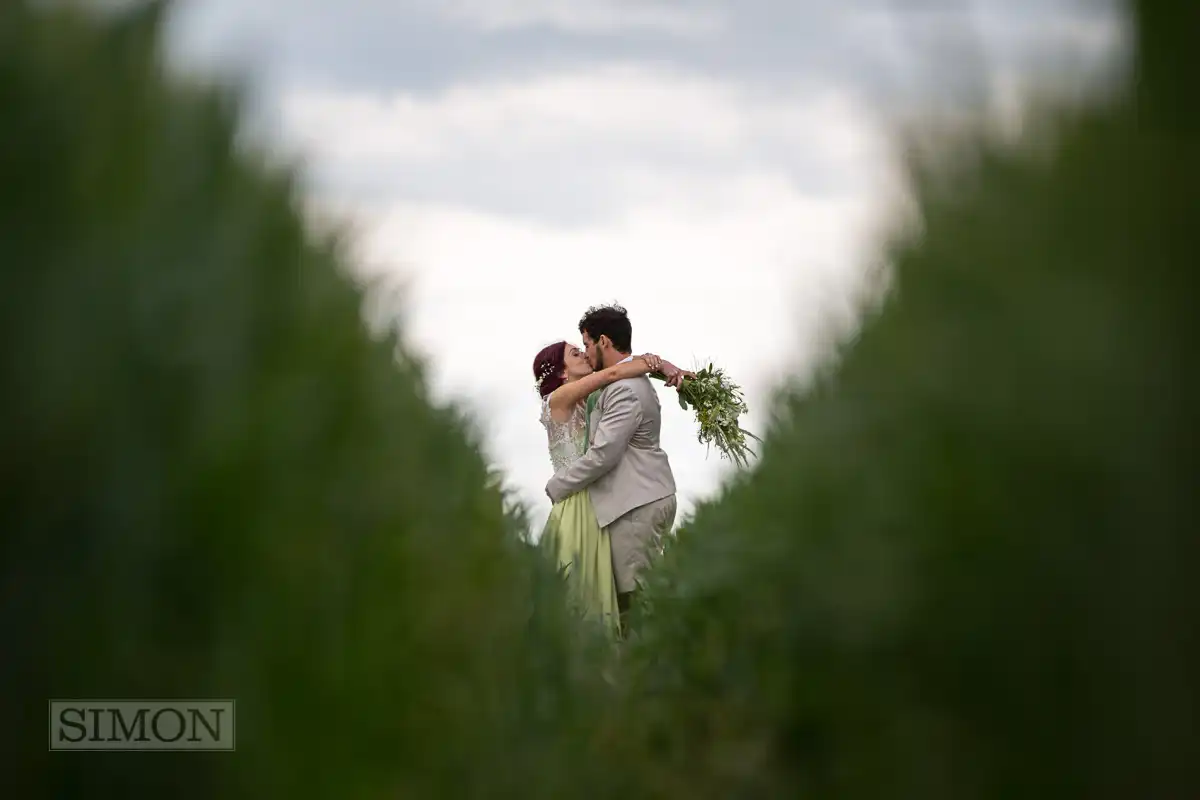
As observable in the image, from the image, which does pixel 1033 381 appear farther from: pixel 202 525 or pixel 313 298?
pixel 313 298

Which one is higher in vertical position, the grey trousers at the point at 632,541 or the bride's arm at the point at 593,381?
the bride's arm at the point at 593,381

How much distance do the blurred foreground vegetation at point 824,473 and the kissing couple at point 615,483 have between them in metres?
7.64

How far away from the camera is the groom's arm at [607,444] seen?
35.2 ft

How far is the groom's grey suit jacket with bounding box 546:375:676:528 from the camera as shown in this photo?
1074 cm

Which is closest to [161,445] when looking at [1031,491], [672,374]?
[1031,491]

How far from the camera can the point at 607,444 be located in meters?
10.7

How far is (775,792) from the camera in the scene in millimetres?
3182

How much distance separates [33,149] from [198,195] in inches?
14.2

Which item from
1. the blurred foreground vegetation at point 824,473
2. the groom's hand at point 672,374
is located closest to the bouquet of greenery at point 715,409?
the groom's hand at point 672,374

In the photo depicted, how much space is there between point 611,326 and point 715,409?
195 cm

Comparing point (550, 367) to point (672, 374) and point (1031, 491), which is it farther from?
point (1031, 491)

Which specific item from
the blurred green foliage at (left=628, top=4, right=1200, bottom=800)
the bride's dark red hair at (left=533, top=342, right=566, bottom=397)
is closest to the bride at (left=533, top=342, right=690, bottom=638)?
the bride's dark red hair at (left=533, top=342, right=566, bottom=397)

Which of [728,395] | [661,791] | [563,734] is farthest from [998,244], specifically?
[728,395]

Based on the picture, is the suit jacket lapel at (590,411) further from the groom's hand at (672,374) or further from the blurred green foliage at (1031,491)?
the blurred green foliage at (1031,491)
